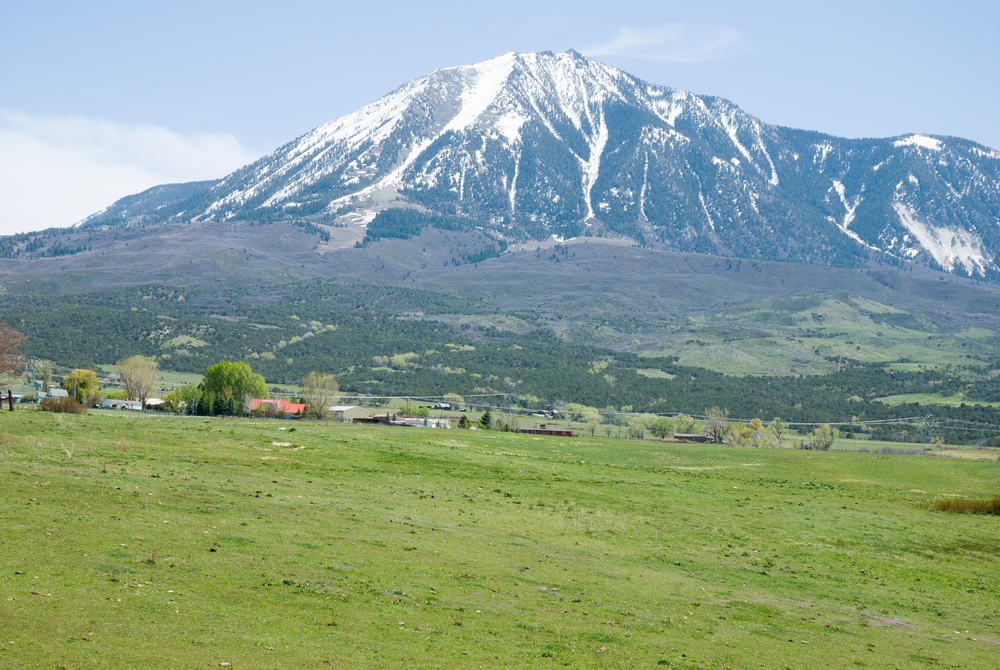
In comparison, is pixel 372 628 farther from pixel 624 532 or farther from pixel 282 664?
pixel 624 532

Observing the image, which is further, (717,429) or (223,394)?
(717,429)

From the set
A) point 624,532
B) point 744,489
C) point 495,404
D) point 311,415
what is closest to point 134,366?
point 311,415

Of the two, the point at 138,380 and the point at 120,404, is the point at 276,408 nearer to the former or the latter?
the point at 138,380

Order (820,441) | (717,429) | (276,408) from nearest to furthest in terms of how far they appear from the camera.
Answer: (276,408) → (820,441) → (717,429)

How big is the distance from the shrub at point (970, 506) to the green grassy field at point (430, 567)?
1.94 metres

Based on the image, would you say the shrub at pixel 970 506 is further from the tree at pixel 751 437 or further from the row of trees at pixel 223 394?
the row of trees at pixel 223 394

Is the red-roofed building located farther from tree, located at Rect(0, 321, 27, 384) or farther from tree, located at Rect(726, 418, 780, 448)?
tree, located at Rect(726, 418, 780, 448)

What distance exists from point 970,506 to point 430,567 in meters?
40.3

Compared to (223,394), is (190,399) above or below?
below

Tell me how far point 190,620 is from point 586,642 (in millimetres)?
8445

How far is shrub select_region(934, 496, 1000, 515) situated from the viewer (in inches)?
1948

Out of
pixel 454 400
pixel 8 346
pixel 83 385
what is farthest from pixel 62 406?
pixel 454 400

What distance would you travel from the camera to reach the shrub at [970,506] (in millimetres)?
49469

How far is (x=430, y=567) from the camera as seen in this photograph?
23.5 meters
